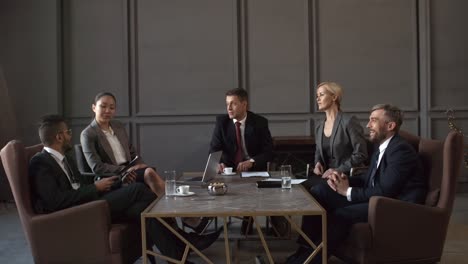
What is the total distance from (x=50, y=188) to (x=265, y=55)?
4348mm

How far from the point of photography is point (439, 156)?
366 centimetres

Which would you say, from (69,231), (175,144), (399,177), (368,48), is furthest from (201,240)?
(368,48)

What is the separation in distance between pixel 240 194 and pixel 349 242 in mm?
704

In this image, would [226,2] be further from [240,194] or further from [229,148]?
[240,194]

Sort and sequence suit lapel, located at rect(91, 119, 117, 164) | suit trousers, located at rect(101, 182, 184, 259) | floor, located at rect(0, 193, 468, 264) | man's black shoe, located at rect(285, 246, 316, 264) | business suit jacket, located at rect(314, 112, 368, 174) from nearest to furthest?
man's black shoe, located at rect(285, 246, 316, 264) < suit trousers, located at rect(101, 182, 184, 259) < floor, located at rect(0, 193, 468, 264) < business suit jacket, located at rect(314, 112, 368, 174) < suit lapel, located at rect(91, 119, 117, 164)

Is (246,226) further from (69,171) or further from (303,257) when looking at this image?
(69,171)

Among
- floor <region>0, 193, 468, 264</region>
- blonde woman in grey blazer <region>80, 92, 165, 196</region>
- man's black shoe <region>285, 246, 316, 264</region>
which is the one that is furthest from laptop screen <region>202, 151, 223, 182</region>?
man's black shoe <region>285, 246, 316, 264</region>

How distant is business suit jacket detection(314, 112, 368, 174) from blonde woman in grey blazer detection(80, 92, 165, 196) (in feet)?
4.71

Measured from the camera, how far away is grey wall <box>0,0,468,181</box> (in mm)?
7250

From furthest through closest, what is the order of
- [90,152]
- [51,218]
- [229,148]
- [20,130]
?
[20,130]
[229,148]
[90,152]
[51,218]

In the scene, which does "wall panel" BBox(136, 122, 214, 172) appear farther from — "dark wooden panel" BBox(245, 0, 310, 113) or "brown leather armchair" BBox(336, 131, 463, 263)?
"brown leather armchair" BBox(336, 131, 463, 263)

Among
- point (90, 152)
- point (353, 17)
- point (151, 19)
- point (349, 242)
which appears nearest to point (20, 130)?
point (151, 19)

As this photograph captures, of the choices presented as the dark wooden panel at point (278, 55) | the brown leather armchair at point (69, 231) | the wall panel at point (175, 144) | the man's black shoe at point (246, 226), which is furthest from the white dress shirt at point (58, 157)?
the dark wooden panel at point (278, 55)

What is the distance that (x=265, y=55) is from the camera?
7273 millimetres
